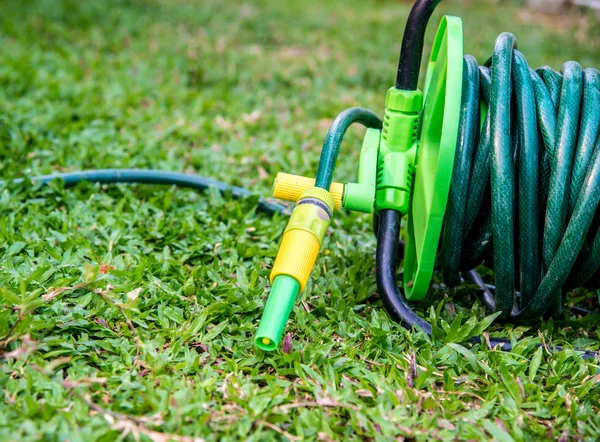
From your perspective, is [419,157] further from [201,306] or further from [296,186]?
[201,306]

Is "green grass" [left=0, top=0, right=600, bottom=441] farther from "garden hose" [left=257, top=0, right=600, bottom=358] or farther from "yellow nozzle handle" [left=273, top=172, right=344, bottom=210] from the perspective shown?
"yellow nozzle handle" [left=273, top=172, right=344, bottom=210]

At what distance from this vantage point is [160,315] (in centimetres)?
163

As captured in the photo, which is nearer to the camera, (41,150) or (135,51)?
(41,150)

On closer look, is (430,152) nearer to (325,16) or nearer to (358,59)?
(358,59)

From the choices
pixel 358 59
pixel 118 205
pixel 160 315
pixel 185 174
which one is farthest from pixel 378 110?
pixel 160 315

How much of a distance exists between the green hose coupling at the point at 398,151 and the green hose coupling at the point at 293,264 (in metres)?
0.23

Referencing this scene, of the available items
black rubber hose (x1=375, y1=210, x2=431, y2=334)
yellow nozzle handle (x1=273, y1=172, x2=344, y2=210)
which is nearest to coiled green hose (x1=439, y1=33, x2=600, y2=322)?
black rubber hose (x1=375, y1=210, x2=431, y2=334)

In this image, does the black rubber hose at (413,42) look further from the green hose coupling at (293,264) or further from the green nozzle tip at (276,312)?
the green nozzle tip at (276,312)

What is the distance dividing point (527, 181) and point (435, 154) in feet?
0.81

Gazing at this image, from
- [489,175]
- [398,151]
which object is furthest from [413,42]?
[489,175]

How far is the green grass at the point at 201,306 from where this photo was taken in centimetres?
131

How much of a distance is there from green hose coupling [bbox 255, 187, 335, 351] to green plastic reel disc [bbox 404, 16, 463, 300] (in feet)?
0.85

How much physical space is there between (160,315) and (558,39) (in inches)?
180

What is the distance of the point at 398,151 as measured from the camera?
1715 mm
